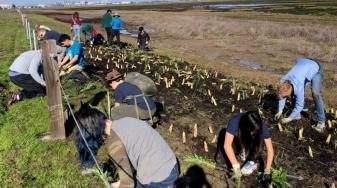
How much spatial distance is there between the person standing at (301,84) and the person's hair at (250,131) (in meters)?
2.36

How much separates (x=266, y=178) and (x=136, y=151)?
2.50 meters

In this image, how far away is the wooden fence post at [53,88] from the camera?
19.5ft

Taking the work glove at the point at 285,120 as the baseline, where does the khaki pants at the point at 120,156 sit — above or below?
above

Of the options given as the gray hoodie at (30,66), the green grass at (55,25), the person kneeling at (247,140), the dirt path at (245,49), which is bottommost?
the dirt path at (245,49)

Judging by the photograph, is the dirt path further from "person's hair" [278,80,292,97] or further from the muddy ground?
"person's hair" [278,80,292,97]

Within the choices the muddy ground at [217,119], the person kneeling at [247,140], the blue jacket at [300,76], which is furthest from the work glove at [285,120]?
the person kneeling at [247,140]

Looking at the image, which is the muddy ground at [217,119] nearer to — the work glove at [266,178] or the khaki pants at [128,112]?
the work glove at [266,178]

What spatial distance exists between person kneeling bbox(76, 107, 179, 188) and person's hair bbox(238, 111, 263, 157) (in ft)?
4.18

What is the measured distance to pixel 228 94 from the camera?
977cm

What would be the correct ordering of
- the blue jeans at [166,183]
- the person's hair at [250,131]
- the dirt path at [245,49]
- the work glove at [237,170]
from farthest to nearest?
the dirt path at [245,49], the work glove at [237,170], the person's hair at [250,131], the blue jeans at [166,183]

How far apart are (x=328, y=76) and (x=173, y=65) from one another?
573 centimetres

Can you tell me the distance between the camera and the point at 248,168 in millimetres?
5457

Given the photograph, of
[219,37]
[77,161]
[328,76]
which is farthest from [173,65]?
[219,37]

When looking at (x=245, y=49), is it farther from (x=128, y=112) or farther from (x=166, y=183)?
(x=166, y=183)
